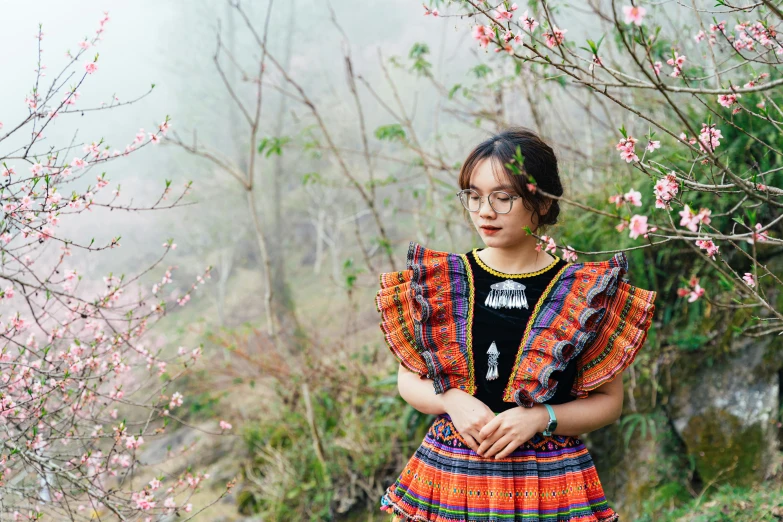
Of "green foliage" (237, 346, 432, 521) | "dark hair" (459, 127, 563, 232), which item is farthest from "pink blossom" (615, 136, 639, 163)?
"green foliage" (237, 346, 432, 521)

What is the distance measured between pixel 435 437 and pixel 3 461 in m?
1.23

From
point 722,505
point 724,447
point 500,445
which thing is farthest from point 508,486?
point 724,447

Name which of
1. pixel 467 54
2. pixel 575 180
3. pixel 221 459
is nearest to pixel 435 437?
pixel 575 180

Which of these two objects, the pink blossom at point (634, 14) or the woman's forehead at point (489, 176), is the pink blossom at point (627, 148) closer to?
the woman's forehead at point (489, 176)

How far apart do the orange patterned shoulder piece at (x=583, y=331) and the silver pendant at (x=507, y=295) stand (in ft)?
0.16

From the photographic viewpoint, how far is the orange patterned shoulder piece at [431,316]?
1.50m

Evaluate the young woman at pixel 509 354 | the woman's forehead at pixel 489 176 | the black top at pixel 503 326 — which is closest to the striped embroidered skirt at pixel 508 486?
the young woman at pixel 509 354

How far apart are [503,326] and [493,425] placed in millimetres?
255

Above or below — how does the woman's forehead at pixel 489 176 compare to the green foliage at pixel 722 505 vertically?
above

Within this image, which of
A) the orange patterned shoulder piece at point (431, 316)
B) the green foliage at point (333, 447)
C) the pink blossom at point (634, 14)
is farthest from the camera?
the green foliage at point (333, 447)

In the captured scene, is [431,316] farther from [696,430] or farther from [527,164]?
[696,430]

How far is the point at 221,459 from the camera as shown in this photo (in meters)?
5.16

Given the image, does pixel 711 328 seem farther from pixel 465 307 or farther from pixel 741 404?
pixel 465 307

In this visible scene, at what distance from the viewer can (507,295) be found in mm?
1553
